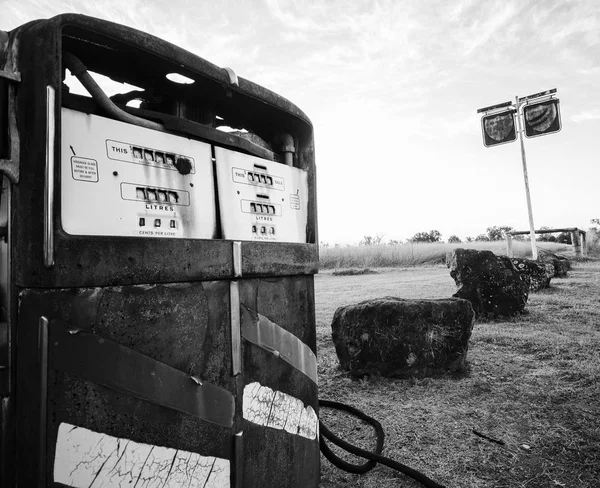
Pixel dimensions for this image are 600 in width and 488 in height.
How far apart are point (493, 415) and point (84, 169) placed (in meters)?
2.24

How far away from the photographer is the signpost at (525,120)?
10.2m

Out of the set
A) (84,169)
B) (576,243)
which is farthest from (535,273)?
(576,243)

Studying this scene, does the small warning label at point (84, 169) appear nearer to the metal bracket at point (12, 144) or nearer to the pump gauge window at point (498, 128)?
the metal bracket at point (12, 144)

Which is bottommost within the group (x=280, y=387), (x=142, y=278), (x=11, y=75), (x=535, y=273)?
(x=280, y=387)

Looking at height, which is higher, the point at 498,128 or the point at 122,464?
the point at 498,128

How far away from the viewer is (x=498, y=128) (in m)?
10.9

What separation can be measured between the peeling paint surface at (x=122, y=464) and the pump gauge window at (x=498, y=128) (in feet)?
37.6

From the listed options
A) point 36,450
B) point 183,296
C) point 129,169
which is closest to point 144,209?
point 129,169

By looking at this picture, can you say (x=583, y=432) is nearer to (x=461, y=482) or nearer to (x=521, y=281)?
(x=461, y=482)

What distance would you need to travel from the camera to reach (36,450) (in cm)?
91

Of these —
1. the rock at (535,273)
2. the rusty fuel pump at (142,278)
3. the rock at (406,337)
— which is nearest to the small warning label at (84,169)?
the rusty fuel pump at (142,278)

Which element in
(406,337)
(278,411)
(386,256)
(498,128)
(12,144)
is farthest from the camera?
(386,256)

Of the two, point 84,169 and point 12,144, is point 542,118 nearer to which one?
point 84,169

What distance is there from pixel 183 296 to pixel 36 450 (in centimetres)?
45
